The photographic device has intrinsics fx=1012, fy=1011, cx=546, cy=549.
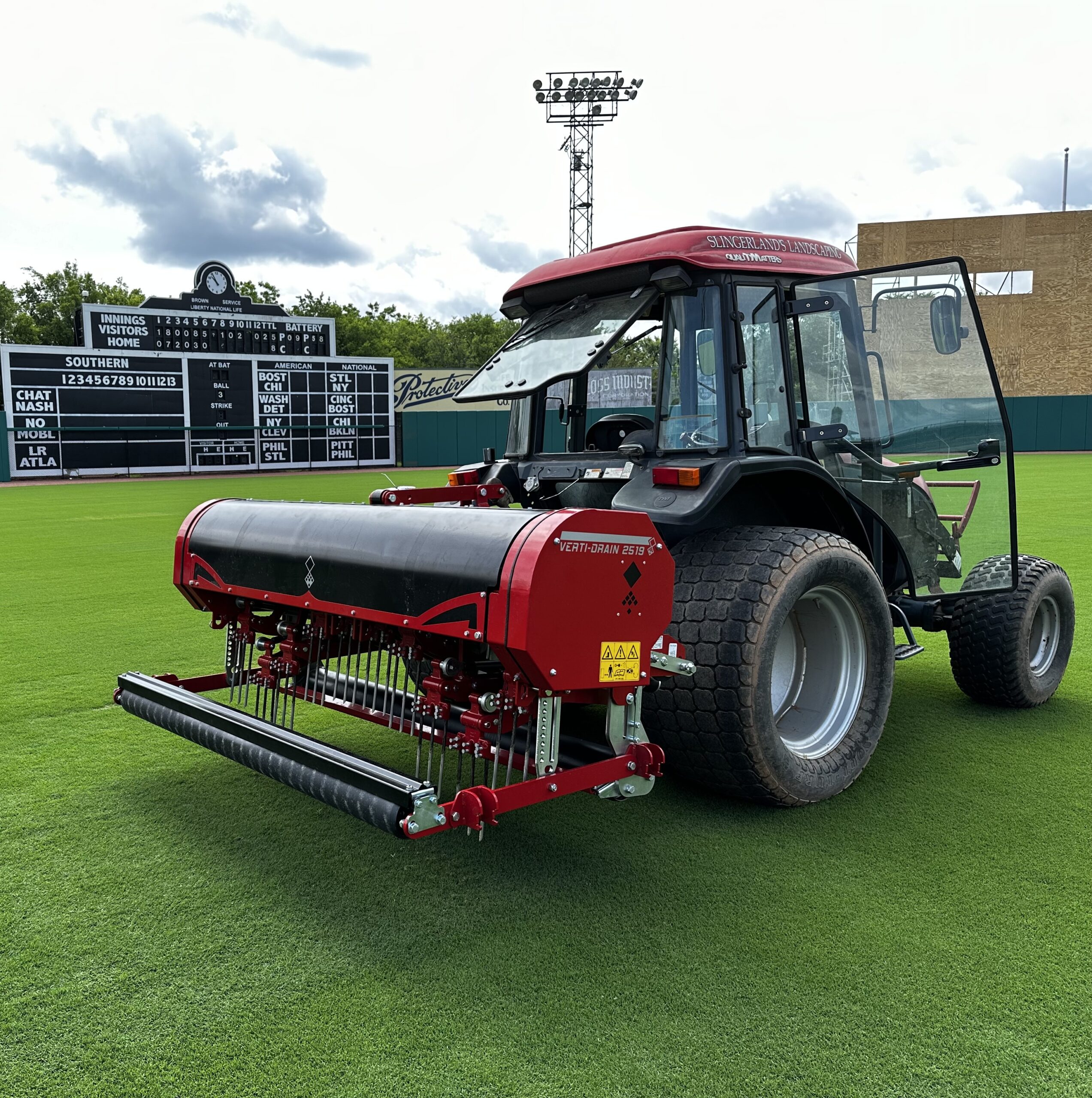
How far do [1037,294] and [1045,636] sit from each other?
4318cm

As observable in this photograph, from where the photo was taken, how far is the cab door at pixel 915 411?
14.2 ft

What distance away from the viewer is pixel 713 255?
3.99m

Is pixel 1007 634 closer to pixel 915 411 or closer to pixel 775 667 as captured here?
pixel 915 411

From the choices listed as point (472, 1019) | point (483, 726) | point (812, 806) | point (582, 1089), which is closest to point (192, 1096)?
point (472, 1019)

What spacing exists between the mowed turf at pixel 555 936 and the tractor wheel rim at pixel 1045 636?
2.32 ft

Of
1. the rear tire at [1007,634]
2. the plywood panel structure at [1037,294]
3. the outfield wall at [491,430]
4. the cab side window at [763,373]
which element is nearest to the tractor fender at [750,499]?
the cab side window at [763,373]

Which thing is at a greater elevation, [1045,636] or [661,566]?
[661,566]

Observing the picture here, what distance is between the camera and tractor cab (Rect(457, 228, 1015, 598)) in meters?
3.99

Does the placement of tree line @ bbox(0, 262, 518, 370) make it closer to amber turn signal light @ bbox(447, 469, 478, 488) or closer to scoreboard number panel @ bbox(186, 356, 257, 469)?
scoreboard number panel @ bbox(186, 356, 257, 469)

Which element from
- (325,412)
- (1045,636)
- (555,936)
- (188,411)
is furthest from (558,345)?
(325,412)

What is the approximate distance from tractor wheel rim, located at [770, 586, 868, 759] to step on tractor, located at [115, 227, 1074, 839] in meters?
0.01

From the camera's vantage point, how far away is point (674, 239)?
4.00 metres

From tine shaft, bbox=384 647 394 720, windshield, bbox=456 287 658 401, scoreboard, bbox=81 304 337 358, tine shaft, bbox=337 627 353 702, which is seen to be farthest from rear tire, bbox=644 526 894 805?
scoreboard, bbox=81 304 337 358

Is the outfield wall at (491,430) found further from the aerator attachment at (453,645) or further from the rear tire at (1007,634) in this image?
the aerator attachment at (453,645)
